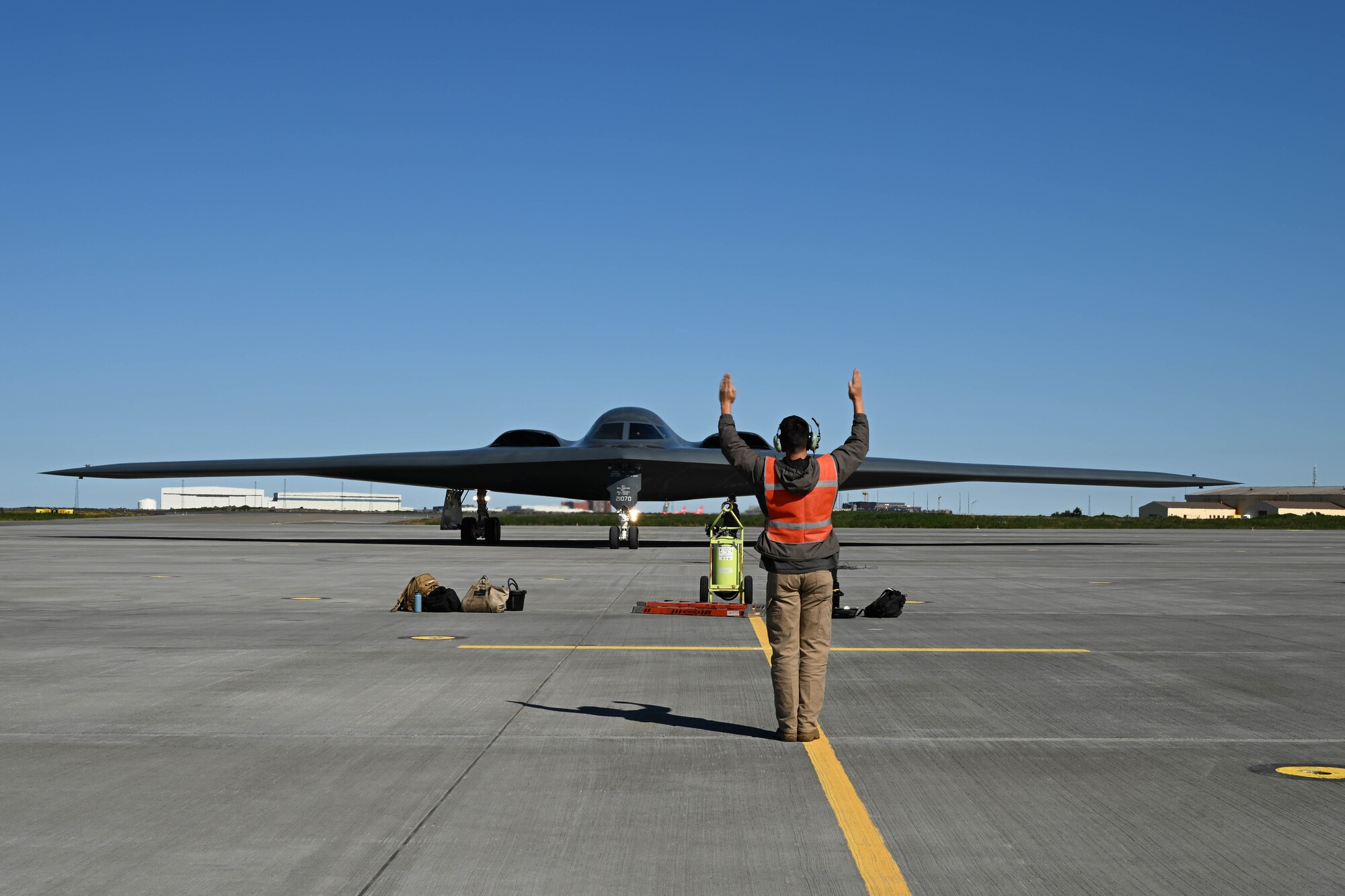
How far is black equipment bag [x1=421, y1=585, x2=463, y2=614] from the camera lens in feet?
45.6

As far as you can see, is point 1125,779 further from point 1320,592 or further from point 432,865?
point 1320,592

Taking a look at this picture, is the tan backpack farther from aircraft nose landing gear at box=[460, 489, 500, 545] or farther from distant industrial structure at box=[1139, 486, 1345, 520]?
distant industrial structure at box=[1139, 486, 1345, 520]

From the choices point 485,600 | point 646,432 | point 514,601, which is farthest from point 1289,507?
point 485,600

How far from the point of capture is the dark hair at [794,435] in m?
6.79

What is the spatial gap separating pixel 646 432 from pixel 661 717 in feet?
87.5

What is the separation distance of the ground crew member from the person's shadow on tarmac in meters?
0.26

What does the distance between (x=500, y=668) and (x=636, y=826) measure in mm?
4724

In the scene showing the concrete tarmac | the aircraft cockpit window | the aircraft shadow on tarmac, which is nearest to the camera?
the concrete tarmac

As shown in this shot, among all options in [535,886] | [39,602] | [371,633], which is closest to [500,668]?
[371,633]

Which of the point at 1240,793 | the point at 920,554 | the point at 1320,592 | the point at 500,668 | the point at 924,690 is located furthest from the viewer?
the point at 920,554

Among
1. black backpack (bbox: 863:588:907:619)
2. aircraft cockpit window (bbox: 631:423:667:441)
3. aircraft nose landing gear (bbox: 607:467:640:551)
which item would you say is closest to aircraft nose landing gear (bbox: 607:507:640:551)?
aircraft nose landing gear (bbox: 607:467:640:551)

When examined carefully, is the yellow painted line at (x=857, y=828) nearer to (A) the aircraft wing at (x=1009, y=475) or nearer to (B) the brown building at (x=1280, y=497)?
(A) the aircraft wing at (x=1009, y=475)

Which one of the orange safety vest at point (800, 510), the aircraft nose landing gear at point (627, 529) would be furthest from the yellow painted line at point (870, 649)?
the aircraft nose landing gear at point (627, 529)

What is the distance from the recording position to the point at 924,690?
27.0 ft
